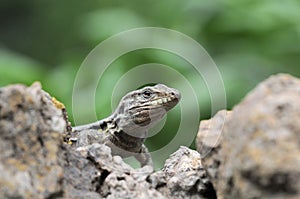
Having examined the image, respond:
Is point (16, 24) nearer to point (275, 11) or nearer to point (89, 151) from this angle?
point (275, 11)

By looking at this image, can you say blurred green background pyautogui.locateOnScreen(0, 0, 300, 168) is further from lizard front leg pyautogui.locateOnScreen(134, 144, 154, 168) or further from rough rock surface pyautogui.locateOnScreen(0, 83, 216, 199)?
rough rock surface pyautogui.locateOnScreen(0, 83, 216, 199)

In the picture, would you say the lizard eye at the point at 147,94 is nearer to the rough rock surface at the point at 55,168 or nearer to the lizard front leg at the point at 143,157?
the lizard front leg at the point at 143,157

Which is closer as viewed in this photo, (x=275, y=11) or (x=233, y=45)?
(x=275, y=11)

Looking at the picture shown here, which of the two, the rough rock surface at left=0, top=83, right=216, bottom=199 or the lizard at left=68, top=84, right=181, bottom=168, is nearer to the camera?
the rough rock surface at left=0, top=83, right=216, bottom=199

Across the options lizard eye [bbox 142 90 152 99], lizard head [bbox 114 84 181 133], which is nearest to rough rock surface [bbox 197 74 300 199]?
lizard head [bbox 114 84 181 133]

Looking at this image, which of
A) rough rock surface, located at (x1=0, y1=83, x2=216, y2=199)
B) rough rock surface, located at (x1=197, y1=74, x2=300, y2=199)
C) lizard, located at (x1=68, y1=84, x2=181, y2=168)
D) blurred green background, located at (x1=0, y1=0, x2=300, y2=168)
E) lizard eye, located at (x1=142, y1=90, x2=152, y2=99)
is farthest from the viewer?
blurred green background, located at (x1=0, y1=0, x2=300, y2=168)

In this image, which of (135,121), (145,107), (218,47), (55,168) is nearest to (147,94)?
(145,107)

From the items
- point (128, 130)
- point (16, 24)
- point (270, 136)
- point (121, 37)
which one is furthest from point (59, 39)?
point (270, 136)
